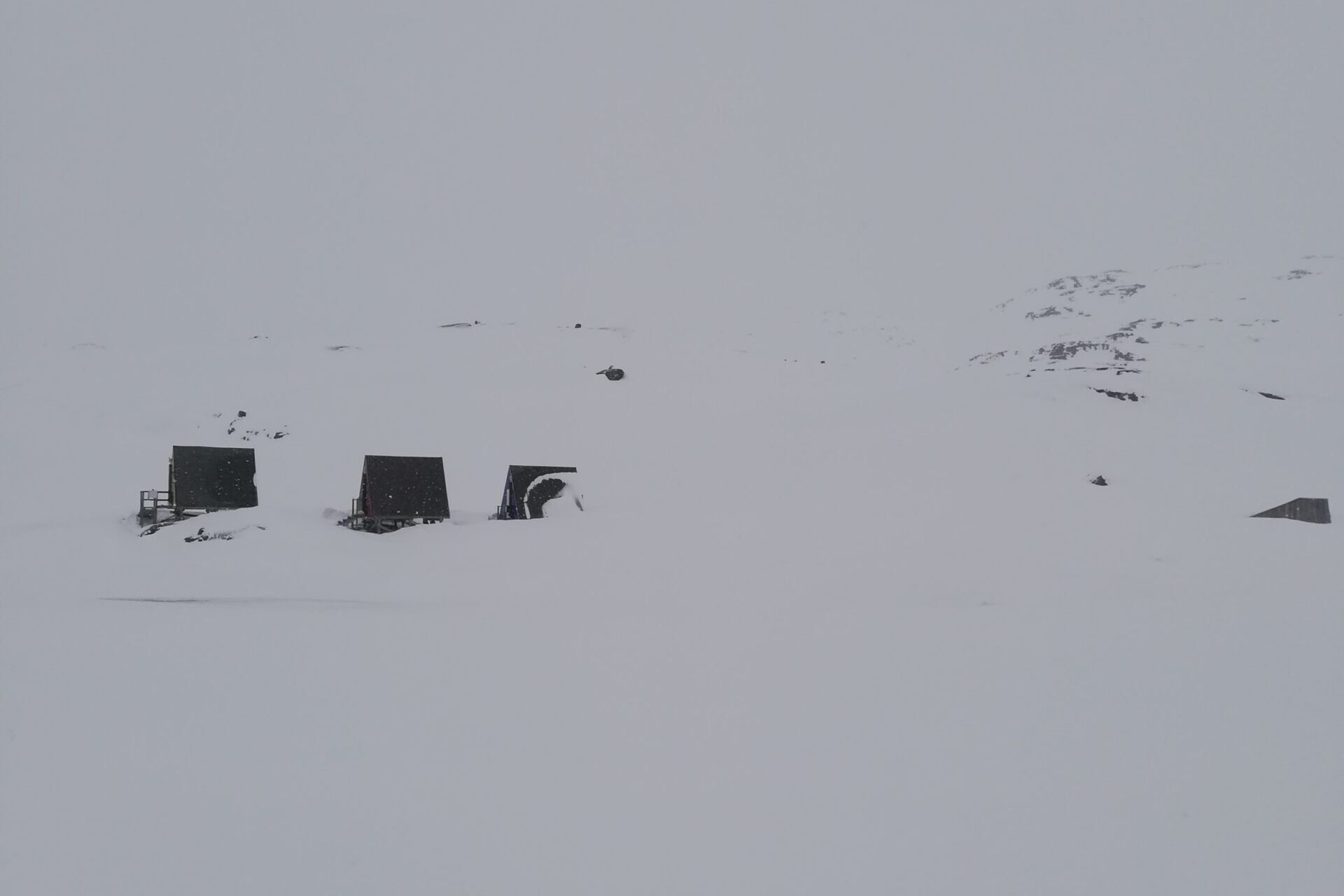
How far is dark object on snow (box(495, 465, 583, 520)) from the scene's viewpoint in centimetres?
3175

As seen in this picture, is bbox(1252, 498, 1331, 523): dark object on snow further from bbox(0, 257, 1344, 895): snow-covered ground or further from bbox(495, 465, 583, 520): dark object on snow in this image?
bbox(495, 465, 583, 520): dark object on snow

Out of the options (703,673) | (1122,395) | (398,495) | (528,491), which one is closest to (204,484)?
(398,495)

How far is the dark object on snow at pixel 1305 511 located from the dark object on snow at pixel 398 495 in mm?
28820

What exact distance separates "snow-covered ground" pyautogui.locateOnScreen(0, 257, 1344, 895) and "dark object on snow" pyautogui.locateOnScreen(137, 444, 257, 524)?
156 centimetres

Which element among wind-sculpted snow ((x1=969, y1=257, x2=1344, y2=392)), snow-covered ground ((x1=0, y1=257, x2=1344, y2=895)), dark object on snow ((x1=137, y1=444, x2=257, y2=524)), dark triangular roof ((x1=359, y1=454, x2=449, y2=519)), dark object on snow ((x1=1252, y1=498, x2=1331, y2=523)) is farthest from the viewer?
wind-sculpted snow ((x1=969, y1=257, x2=1344, y2=392))

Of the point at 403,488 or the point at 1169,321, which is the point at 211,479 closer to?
the point at 403,488

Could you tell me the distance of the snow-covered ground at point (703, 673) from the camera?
848 centimetres

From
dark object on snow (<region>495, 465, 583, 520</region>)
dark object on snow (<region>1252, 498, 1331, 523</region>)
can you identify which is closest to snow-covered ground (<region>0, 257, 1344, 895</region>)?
dark object on snow (<region>1252, 498, 1331, 523</region>)

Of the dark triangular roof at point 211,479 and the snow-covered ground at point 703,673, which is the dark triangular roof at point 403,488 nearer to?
the snow-covered ground at point 703,673

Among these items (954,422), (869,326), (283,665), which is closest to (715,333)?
(869,326)

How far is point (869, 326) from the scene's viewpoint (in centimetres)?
9288

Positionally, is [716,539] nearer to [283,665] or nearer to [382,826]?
[283,665]

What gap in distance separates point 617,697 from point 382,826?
174 inches

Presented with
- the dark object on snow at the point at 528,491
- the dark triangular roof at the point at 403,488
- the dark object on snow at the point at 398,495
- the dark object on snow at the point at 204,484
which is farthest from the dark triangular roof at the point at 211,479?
the dark object on snow at the point at 528,491
